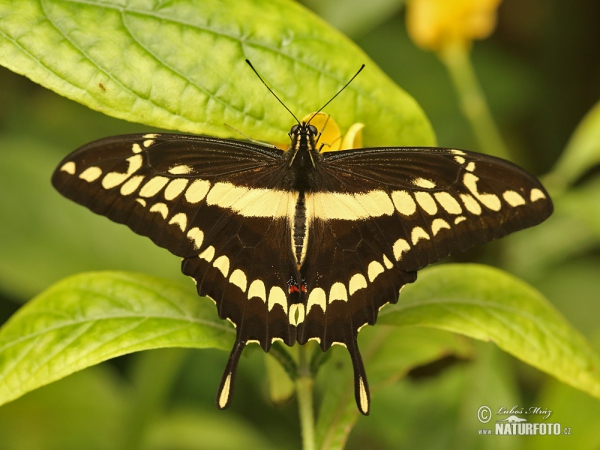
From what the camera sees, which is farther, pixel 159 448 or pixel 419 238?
pixel 159 448

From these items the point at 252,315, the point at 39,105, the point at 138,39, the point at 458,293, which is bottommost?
the point at 252,315

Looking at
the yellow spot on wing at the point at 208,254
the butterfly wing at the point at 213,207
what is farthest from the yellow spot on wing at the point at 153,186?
the yellow spot on wing at the point at 208,254

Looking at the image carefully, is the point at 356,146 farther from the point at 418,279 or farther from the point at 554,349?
the point at 554,349

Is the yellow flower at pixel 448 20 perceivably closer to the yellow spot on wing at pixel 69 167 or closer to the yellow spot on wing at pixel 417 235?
the yellow spot on wing at pixel 417 235

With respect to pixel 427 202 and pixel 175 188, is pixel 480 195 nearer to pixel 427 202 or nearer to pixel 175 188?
pixel 427 202

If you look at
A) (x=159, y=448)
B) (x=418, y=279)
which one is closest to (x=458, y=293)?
(x=418, y=279)
